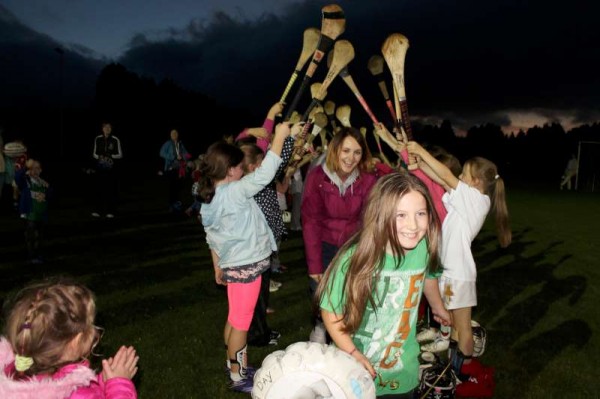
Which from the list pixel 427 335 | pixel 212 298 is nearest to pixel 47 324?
pixel 427 335

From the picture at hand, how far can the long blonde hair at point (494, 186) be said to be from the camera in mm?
3598

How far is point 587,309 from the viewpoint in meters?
6.00

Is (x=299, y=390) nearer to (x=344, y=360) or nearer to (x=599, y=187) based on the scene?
(x=344, y=360)

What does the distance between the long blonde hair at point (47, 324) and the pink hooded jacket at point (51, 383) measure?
1.5 inches

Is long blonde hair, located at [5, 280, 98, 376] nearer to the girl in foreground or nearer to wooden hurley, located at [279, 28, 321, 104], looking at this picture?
the girl in foreground

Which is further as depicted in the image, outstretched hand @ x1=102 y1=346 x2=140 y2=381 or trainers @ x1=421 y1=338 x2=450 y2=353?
trainers @ x1=421 y1=338 x2=450 y2=353

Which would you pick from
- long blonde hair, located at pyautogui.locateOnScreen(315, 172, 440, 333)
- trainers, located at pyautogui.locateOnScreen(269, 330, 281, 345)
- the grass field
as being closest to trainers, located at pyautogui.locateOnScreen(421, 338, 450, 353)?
the grass field

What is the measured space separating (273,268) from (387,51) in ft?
13.7

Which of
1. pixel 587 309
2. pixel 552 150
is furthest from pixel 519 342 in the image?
pixel 552 150

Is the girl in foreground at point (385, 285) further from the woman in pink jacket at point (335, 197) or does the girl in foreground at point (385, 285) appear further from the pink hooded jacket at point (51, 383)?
the woman in pink jacket at point (335, 197)

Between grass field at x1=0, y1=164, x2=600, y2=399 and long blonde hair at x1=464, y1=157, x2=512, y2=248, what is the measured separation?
1217mm

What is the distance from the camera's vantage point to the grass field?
4207mm

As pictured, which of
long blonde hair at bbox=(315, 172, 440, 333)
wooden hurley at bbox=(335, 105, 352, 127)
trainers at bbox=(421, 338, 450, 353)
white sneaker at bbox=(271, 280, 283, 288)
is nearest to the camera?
long blonde hair at bbox=(315, 172, 440, 333)

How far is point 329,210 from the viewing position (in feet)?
13.2
